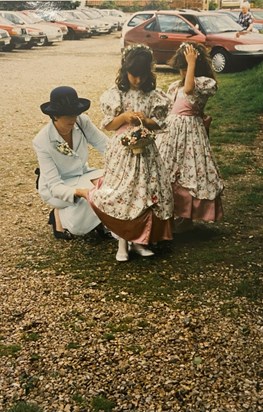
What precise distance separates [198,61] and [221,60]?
38.8 ft

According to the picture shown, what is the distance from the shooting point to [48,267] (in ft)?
17.2

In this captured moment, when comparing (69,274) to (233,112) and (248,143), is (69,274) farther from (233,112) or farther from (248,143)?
(233,112)

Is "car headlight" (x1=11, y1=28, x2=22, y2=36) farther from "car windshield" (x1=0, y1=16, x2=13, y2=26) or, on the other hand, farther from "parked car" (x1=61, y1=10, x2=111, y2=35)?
"parked car" (x1=61, y1=10, x2=111, y2=35)

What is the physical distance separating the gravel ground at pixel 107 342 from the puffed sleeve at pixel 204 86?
147cm

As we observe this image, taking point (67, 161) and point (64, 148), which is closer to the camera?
point (64, 148)

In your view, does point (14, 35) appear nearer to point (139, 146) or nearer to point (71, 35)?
point (71, 35)

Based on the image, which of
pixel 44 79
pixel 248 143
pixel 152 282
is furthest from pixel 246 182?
pixel 44 79

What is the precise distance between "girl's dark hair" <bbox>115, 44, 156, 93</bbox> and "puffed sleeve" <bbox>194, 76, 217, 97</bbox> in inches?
23.5

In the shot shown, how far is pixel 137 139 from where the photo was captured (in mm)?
4922

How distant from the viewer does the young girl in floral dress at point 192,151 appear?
5582mm

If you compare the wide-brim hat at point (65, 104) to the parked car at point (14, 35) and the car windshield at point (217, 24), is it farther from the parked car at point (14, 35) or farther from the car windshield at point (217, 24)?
the parked car at point (14, 35)

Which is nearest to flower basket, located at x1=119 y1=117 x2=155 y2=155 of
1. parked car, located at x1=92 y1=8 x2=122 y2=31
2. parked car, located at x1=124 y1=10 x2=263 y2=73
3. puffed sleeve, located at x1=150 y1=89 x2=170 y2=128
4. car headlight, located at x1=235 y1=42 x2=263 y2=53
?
puffed sleeve, located at x1=150 y1=89 x2=170 y2=128

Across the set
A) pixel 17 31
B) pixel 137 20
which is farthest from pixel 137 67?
pixel 17 31

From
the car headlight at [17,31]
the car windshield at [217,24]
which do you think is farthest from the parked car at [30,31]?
the car windshield at [217,24]
